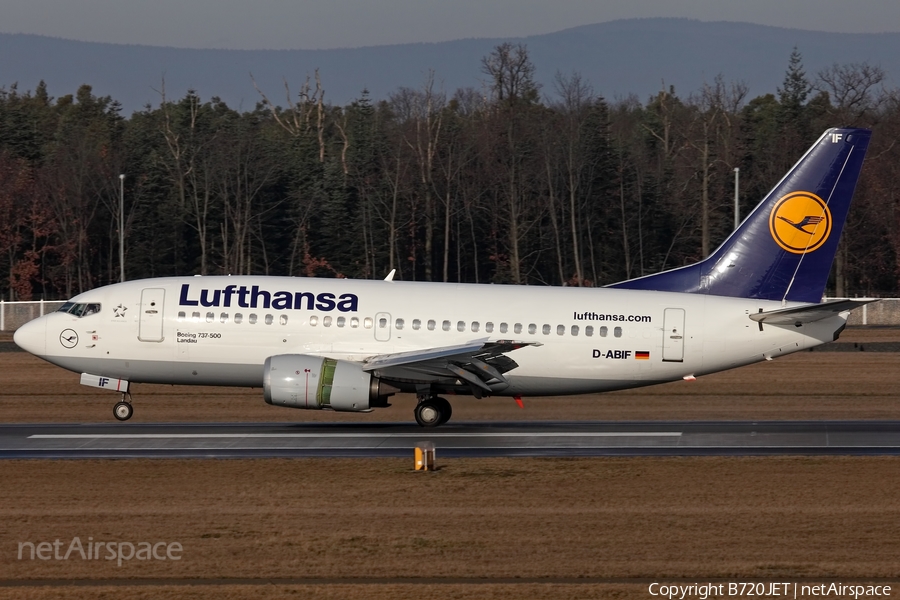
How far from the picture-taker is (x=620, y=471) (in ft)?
70.2

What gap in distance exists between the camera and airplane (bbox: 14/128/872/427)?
92.4ft

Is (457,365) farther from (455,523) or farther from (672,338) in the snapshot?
(455,523)

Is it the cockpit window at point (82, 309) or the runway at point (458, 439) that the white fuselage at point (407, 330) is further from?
the runway at point (458, 439)

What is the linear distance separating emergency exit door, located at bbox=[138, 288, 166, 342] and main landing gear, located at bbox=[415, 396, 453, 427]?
6.72m

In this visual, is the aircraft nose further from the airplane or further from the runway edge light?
the runway edge light

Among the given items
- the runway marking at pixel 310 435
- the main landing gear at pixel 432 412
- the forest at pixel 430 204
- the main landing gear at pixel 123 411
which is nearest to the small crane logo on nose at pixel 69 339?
the main landing gear at pixel 123 411

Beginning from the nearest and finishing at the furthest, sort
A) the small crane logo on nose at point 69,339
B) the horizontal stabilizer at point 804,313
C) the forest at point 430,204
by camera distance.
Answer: the horizontal stabilizer at point 804,313 → the small crane logo on nose at point 69,339 → the forest at point 430,204

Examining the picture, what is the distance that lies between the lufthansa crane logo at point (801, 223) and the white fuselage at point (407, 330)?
1.77 m

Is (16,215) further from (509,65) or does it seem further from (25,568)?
(25,568)

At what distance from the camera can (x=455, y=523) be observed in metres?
16.8

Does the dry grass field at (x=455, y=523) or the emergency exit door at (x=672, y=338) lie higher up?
the emergency exit door at (x=672, y=338)

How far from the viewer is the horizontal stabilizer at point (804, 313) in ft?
88.8

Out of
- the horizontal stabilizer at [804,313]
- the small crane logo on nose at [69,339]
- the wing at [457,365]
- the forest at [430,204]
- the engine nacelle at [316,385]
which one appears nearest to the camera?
the engine nacelle at [316,385]

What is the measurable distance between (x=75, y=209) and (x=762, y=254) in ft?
209
